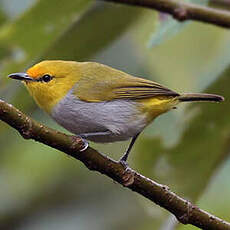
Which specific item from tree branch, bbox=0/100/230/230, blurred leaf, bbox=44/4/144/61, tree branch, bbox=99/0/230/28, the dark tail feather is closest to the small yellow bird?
the dark tail feather

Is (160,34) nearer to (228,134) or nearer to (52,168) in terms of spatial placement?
(228,134)

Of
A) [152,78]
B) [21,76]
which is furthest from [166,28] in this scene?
[152,78]

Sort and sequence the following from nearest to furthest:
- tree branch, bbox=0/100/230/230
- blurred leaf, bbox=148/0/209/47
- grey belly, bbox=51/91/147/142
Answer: tree branch, bbox=0/100/230/230 < grey belly, bbox=51/91/147/142 < blurred leaf, bbox=148/0/209/47

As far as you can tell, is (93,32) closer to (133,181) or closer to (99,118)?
(99,118)

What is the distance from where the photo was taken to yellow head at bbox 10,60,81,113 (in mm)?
2697

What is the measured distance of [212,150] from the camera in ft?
9.53

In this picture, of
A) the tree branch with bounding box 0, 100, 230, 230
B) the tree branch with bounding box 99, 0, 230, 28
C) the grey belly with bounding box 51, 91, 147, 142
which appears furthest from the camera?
the tree branch with bounding box 99, 0, 230, 28

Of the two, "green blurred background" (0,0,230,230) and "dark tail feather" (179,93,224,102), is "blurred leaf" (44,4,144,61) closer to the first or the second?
"green blurred background" (0,0,230,230)

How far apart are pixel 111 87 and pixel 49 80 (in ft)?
0.87

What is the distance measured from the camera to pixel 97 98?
8.95 ft

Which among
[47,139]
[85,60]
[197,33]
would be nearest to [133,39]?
[197,33]

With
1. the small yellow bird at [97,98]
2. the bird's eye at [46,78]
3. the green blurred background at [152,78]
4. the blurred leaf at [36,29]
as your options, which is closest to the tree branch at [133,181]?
the green blurred background at [152,78]

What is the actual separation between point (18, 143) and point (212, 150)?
5.57 feet

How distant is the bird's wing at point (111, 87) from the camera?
2752mm
